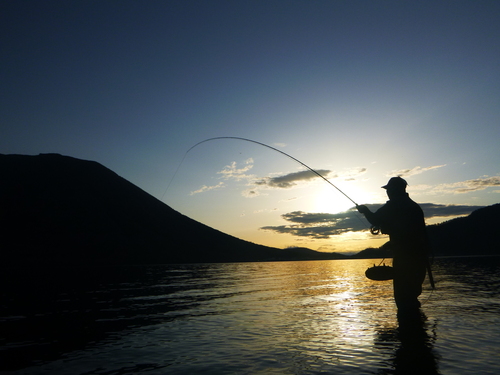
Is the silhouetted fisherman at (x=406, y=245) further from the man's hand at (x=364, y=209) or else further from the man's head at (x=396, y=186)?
the man's hand at (x=364, y=209)

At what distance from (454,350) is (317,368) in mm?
4181

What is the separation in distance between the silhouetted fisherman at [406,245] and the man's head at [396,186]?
1.30 ft

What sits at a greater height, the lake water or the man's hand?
the man's hand

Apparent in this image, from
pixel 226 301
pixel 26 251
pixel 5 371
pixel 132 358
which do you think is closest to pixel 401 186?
pixel 132 358

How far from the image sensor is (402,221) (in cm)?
952

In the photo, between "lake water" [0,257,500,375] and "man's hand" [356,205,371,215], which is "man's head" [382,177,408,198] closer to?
"man's hand" [356,205,371,215]

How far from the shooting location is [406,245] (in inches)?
375

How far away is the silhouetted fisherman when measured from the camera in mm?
9500

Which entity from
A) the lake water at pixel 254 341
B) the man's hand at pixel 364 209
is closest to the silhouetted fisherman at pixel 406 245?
the man's hand at pixel 364 209

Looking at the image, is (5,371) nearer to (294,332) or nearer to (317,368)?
→ (317,368)

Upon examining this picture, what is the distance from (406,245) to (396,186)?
1849mm

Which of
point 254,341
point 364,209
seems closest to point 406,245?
point 364,209

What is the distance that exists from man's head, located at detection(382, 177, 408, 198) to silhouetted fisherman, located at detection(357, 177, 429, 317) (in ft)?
1.30

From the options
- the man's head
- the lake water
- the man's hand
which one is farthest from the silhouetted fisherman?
the lake water
